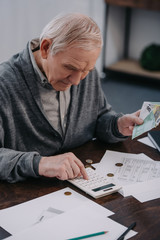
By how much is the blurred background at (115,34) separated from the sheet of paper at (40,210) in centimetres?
267

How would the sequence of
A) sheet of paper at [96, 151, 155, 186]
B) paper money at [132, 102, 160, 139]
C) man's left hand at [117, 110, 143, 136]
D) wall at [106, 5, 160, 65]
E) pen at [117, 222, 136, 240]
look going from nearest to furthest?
pen at [117, 222, 136, 240] → sheet of paper at [96, 151, 155, 186] → paper money at [132, 102, 160, 139] → man's left hand at [117, 110, 143, 136] → wall at [106, 5, 160, 65]

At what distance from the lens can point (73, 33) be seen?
1.30 meters

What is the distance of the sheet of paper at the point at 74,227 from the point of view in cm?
104

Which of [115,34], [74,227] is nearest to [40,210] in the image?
[74,227]

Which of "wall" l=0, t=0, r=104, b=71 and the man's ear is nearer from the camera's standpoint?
the man's ear

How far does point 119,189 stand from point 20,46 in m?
2.86

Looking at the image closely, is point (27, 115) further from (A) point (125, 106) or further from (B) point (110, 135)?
(A) point (125, 106)

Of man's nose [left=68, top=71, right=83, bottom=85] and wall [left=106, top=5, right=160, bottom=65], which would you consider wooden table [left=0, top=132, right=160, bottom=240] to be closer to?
man's nose [left=68, top=71, right=83, bottom=85]

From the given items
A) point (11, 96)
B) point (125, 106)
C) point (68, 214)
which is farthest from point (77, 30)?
point (125, 106)

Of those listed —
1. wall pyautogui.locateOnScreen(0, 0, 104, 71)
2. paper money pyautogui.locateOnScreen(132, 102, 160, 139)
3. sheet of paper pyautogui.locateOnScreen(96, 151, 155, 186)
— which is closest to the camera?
sheet of paper pyautogui.locateOnScreen(96, 151, 155, 186)

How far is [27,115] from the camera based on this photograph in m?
1.53

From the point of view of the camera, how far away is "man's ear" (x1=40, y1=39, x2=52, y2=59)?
138 cm

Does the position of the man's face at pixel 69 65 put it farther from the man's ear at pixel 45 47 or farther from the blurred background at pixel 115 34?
the blurred background at pixel 115 34

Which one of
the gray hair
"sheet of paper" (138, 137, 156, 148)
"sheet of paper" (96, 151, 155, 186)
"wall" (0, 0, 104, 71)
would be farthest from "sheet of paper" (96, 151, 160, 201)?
"wall" (0, 0, 104, 71)
